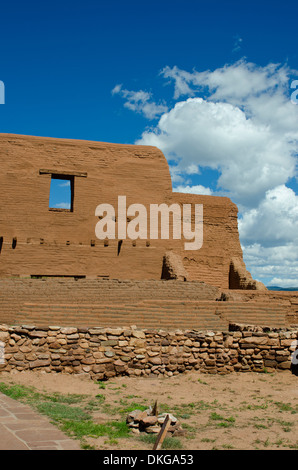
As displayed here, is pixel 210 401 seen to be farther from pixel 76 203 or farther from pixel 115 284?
pixel 76 203

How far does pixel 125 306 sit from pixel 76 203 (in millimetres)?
7729

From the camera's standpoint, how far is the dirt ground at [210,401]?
4.50 meters

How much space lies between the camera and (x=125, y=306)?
11.0 m

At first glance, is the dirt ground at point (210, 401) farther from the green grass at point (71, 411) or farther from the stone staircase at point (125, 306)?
the stone staircase at point (125, 306)

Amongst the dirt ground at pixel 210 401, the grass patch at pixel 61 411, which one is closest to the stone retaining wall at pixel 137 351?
the dirt ground at pixel 210 401

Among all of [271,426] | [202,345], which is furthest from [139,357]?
[271,426]

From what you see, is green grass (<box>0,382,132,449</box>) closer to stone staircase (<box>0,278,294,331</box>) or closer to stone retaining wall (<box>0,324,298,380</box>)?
stone retaining wall (<box>0,324,298,380</box>)

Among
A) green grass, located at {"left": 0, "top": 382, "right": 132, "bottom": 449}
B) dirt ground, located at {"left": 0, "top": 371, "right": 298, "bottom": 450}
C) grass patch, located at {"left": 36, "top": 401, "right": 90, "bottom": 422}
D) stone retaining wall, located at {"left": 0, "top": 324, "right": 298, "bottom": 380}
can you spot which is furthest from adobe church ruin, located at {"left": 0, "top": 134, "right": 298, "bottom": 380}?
grass patch, located at {"left": 36, "top": 401, "right": 90, "bottom": 422}

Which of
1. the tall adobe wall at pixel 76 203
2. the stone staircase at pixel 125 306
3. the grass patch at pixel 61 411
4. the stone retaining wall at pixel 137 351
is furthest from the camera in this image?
the tall adobe wall at pixel 76 203

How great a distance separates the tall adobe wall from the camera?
1667 centimetres

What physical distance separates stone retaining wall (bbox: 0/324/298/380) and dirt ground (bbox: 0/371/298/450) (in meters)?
0.19

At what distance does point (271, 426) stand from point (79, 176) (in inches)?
564

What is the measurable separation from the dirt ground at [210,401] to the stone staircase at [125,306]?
301cm

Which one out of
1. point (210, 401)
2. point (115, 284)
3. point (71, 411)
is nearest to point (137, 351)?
point (210, 401)
